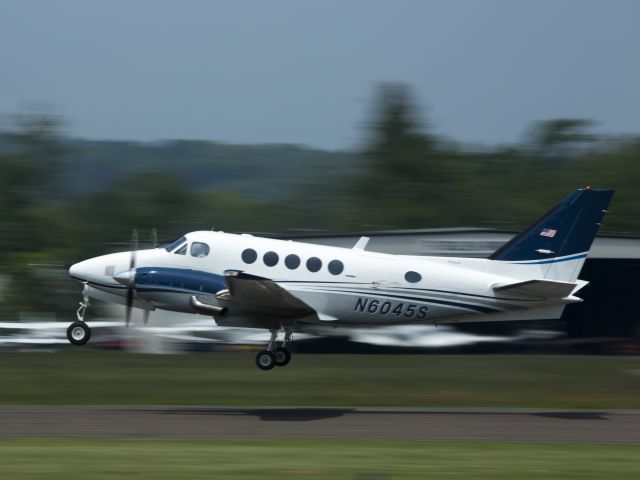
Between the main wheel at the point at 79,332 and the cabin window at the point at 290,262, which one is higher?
the cabin window at the point at 290,262

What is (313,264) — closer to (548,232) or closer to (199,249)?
(199,249)

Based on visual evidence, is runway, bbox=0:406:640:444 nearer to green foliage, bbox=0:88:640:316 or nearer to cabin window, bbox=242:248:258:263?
cabin window, bbox=242:248:258:263

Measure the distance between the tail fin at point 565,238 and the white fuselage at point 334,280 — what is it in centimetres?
29

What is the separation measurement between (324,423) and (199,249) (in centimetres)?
489

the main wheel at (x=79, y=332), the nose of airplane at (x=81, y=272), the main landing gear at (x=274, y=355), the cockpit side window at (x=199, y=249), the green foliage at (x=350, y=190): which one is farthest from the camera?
the green foliage at (x=350, y=190)

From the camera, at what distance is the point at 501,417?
74.3 ft

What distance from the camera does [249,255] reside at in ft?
73.3

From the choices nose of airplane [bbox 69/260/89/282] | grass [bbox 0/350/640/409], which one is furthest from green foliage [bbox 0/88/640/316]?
nose of airplane [bbox 69/260/89/282]

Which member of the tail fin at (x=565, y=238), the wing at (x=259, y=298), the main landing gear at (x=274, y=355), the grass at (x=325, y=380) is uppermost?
the tail fin at (x=565, y=238)

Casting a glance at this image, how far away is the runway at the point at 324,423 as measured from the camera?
19.4 m

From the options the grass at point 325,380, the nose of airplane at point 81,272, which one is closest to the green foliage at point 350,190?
the grass at point 325,380

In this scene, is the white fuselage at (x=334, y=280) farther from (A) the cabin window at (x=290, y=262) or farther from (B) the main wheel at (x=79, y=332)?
(B) the main wheel at (x=79, y=332)

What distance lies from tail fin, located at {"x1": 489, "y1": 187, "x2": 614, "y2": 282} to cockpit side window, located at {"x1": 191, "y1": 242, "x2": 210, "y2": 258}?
6963 millimetres

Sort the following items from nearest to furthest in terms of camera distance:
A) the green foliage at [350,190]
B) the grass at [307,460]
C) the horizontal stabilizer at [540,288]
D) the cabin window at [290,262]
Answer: the grass at [307,460]
the horizontal stabilizer at [540,288]
the cabin window at [290,262]
the green foliage at [350,190]
